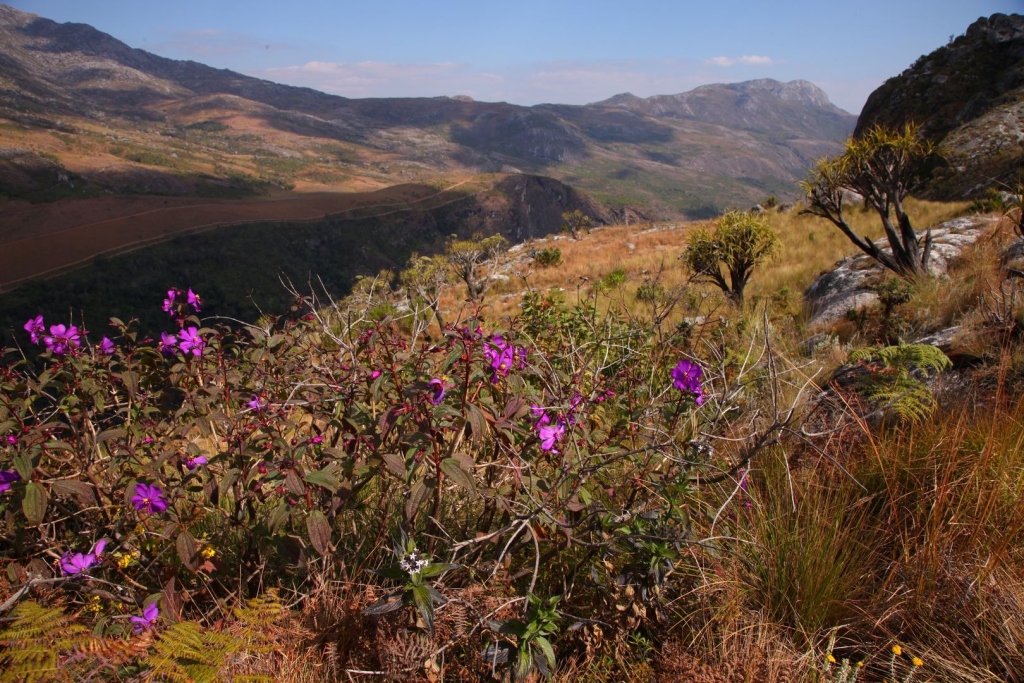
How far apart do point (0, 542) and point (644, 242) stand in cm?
2260

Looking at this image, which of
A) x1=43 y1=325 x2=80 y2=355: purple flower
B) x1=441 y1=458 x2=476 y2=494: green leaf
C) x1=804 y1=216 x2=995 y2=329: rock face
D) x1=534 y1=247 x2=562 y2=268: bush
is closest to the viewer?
x1=441 y1=458 x2=476 y2=494: green leaf

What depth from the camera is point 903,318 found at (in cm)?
428

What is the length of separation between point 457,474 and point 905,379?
7.61 feet

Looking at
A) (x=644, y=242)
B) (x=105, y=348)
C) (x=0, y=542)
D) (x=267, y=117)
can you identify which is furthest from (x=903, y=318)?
(x=267, y=117)

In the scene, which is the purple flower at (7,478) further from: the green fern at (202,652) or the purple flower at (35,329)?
the purple flower at (35,329)

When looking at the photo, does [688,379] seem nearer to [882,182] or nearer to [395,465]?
[395,465]

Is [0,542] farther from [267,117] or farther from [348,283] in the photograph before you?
[267,117]

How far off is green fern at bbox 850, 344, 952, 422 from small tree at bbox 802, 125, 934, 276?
3.98 metres

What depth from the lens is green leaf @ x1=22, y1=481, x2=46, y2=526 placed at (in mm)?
1370

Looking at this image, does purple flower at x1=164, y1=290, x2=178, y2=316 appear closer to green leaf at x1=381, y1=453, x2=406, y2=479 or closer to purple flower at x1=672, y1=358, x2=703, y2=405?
green leaf at x1=381, y1=453, x2=406, y2=479

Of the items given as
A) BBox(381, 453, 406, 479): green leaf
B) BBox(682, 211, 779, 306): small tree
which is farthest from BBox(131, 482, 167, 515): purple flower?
BBox(682, 211, 779, 306): small tree

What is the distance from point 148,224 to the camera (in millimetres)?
68062

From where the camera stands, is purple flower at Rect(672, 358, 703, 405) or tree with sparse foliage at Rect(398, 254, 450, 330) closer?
purple flower at Rect(672, 358, 703, 405)

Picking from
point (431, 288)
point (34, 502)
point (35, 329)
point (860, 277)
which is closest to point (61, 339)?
point (35, 329)
